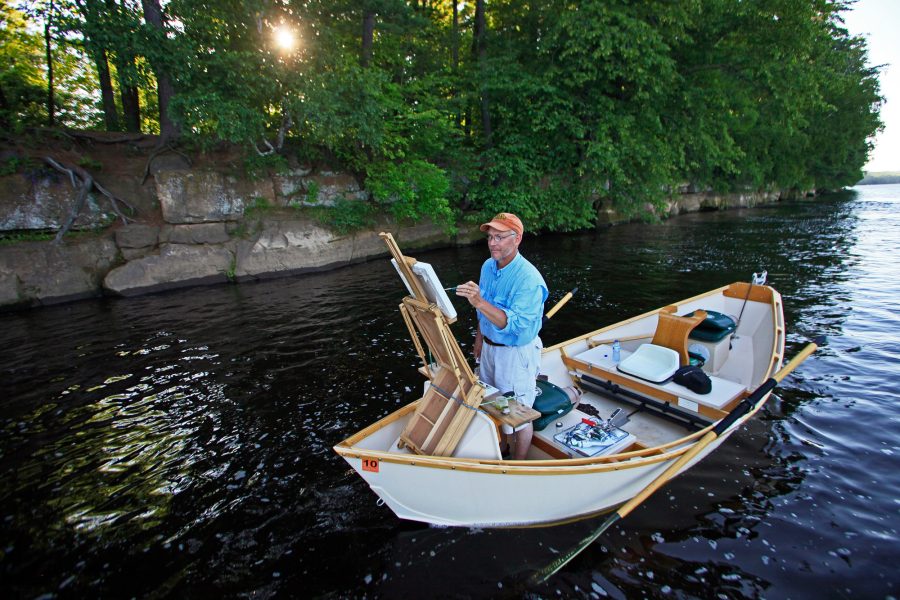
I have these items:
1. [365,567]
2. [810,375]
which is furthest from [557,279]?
[365,567]

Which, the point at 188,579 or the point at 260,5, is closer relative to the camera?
the point at 188,579

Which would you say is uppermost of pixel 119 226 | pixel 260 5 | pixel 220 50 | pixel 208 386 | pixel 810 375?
pixel 260 5

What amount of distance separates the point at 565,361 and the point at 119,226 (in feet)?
50.6

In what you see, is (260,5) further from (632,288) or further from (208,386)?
(632,288)

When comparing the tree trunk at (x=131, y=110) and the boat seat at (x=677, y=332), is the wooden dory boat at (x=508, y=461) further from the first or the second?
the tree trunk at (x=131, y=110)

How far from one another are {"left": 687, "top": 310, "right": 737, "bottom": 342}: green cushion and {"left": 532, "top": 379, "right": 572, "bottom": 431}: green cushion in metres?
3.36

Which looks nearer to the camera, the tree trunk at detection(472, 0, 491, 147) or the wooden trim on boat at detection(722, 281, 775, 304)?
the wooden trim on boat at detection(722, 281, 775, 304)

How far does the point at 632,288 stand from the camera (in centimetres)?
1277

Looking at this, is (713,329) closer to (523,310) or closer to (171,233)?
(523,310)

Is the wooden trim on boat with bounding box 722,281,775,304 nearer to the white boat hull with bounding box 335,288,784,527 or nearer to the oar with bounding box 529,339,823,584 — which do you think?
the oar with bounding box 529,339,823,584

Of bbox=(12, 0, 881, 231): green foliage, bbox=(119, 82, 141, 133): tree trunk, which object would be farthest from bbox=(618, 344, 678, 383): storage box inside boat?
bbox=(119, 82, 141, 133): tree trunk

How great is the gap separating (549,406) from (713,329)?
12.6 ft

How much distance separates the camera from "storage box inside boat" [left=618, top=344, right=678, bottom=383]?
544 cm

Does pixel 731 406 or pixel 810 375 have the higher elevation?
pixel 731 406
